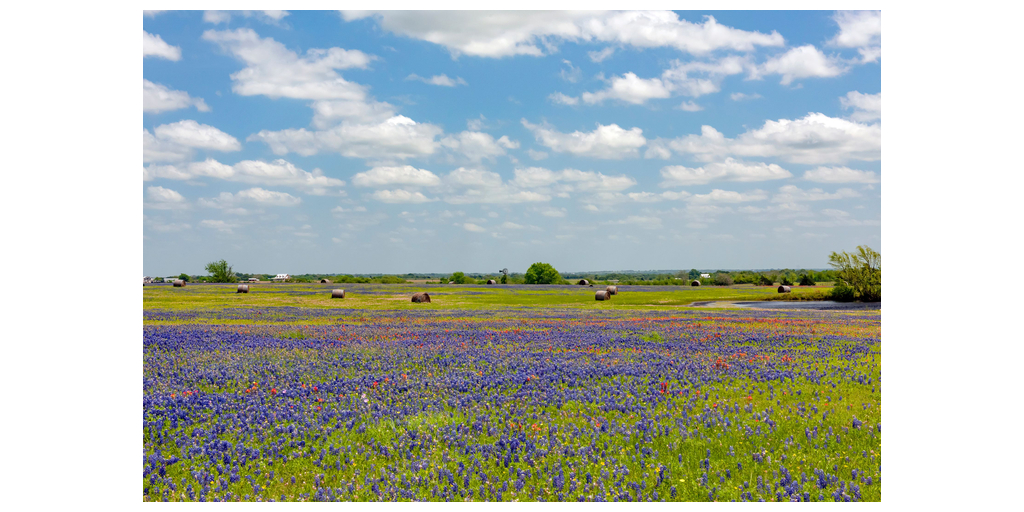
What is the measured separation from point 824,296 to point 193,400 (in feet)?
229

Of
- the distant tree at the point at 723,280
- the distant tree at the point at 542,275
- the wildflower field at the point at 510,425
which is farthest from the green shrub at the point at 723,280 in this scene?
the wildflower field at the point at 510,425

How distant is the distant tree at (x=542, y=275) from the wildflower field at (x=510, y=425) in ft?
364

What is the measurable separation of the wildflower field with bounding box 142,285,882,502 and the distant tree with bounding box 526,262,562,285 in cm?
11088

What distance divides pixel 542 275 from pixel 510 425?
4666 inches

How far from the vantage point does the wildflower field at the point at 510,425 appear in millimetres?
6715

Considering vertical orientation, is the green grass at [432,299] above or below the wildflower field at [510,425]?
below

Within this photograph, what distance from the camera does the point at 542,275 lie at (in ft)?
417

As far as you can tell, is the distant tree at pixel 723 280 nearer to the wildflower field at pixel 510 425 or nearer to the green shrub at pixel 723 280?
the green shrub at pixel 723 280

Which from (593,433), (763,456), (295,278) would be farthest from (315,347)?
(295,278)

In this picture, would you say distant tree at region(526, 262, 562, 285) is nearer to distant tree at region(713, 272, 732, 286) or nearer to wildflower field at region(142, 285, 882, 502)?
distant tree at region(713, 272, 732, 286)

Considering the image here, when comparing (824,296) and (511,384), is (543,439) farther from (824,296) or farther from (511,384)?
(824,296)

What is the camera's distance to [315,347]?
1683 cm

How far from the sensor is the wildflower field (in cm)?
671

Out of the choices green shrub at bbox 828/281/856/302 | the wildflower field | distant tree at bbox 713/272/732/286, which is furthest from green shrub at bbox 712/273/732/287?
the wildflower field
